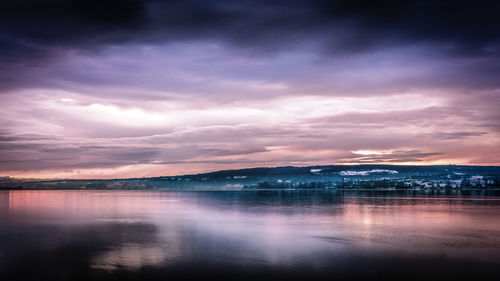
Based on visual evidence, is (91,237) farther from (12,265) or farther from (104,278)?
(104,278)

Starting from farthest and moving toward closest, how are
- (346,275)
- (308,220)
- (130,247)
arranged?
1. (308,220)
2. (130,247)
3. (346,275)

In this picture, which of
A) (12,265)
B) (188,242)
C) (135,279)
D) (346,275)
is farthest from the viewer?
(188,242)

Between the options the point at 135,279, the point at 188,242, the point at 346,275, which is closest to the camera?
the point at 135,279

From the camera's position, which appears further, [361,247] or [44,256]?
[361,247]

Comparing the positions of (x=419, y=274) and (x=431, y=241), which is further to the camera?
(x=431, y=241)

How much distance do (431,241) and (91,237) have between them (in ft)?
72.4

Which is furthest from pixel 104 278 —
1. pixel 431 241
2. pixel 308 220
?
pixel 308 220

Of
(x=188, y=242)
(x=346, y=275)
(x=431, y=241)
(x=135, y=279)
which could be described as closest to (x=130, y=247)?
(x=188, y=242)

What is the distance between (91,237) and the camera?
99.6 ft

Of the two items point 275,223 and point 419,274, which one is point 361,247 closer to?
point 419,274

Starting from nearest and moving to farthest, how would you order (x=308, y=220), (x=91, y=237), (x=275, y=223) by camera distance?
(x=91, y=237), (x=275, y=223), (x=308, y=220)

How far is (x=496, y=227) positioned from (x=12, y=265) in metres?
34.6

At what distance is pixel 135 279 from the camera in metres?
17.4

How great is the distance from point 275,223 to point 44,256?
67.4ft
